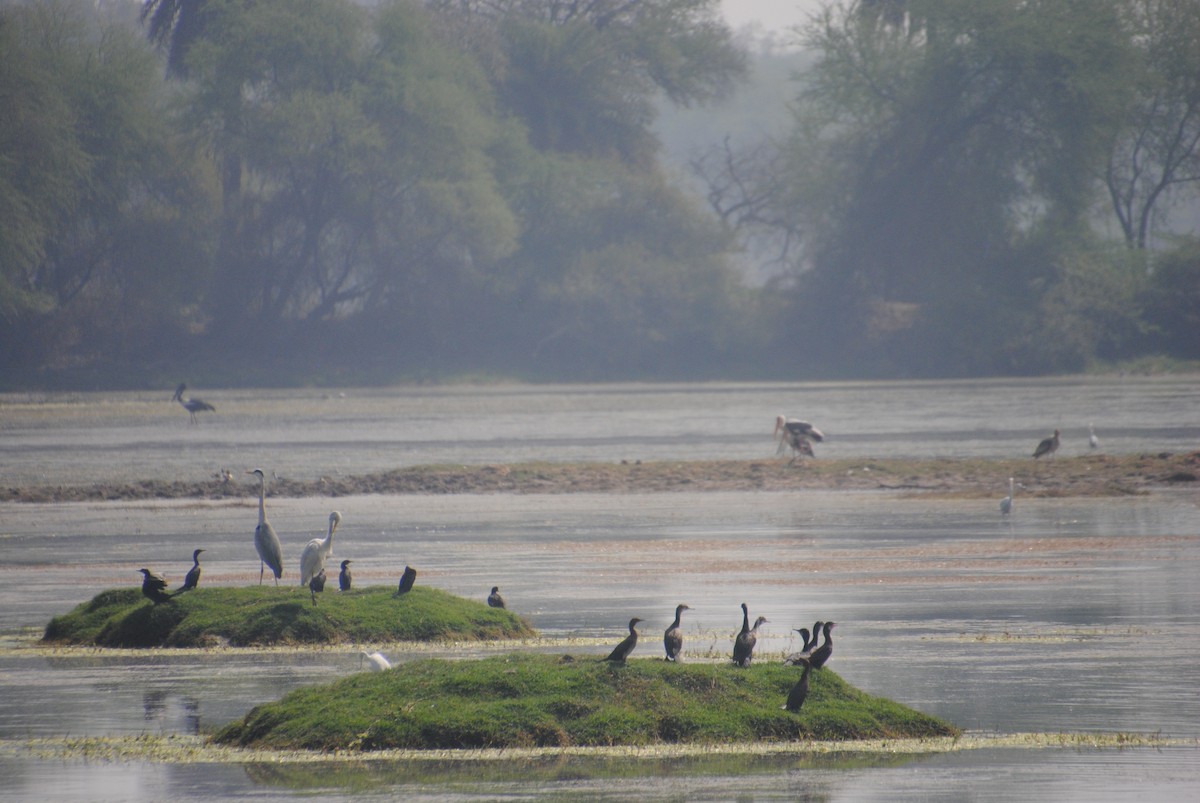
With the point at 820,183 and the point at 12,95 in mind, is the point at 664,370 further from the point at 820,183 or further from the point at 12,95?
the point at 12,95

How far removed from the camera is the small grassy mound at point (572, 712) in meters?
10.8

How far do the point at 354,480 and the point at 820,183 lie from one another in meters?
44.7

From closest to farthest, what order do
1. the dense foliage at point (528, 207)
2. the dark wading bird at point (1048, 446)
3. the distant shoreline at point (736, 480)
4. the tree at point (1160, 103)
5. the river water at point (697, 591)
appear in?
the river water at point (697, 591), the distant shoreline at point (736, 480), the dark wading bird at point (1048, 446), the dense foliage at point (528, 207), the tree at point (1160, 103)

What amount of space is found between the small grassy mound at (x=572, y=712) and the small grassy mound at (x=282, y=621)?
128 inches

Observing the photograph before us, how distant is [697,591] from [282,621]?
4856 mm

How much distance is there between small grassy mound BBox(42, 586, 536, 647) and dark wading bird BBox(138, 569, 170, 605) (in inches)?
3.1

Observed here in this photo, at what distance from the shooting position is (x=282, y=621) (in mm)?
14633

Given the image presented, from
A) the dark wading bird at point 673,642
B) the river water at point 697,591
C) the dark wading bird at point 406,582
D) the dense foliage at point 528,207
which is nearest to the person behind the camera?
the river water at point 697,591

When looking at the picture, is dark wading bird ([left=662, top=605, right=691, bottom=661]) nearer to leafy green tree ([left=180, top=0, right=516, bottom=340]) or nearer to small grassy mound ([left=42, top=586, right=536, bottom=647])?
small grassy mound ([left=42, top=586, right=536, bottom=647])

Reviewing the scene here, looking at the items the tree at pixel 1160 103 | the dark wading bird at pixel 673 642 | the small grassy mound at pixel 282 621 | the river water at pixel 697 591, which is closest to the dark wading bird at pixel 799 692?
the river water at pixel 697 591

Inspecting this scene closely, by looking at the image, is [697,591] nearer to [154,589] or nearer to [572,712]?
[154,589]

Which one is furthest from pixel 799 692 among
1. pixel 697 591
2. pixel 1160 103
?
pixel 1160 103

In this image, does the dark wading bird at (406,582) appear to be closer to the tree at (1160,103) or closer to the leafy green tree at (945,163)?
the leafy green tree at (945,163)

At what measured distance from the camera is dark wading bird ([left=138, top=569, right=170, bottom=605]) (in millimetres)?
14532
